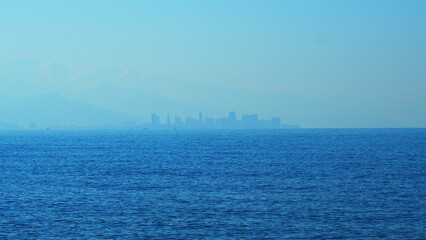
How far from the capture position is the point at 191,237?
137ft

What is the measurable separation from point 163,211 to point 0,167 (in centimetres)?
6158

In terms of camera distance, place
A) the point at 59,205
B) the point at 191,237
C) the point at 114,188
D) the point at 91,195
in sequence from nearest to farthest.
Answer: the point at 191,237
the point at 59,205
the point at 91,195
the point at 114,188

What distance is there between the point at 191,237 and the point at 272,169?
50163 millimetres

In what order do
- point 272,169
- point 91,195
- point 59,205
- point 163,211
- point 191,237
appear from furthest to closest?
1. point 272,169
2. point 91,195
3. point 59,205
4. point 163,211
5. point 191,237

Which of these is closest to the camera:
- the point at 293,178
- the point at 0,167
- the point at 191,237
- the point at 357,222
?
the point at 191,237

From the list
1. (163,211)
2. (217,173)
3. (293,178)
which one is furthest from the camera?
(217,173)

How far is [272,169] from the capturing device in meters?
90.9

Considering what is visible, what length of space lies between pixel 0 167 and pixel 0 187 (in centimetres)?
3570

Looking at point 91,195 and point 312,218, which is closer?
point 312,218

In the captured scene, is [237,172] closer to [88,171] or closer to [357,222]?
[88,171]

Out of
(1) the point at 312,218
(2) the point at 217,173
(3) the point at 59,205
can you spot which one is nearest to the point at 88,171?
(2) the point at 217,173

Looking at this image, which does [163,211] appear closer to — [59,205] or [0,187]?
[59,205]

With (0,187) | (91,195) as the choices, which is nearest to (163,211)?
(91,195)

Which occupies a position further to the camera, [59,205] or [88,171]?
[88,171]
